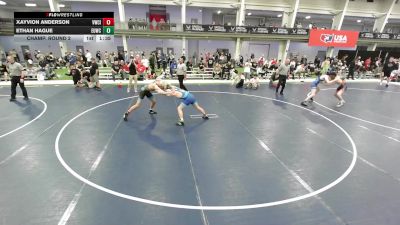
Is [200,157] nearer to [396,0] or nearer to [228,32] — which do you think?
[228,32]

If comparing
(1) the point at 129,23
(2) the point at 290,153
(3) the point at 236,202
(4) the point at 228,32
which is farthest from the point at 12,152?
(4) the point at 228,32

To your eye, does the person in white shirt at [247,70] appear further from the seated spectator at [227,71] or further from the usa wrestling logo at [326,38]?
the usa wrestling logo at [326,38]

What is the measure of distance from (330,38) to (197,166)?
26976 mm

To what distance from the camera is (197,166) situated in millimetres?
5703

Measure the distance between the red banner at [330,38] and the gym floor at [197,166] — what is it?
18.5m

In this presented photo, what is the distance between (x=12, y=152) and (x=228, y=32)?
74.8 feet

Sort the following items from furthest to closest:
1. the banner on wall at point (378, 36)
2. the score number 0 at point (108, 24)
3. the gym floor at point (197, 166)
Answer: the banner on wall at point (378, 36), the score number 0 at point (108, 24), the gym floor at point (197, 166)

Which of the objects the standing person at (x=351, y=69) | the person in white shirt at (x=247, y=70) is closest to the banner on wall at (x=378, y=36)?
the standing person at (x=351, y=69)

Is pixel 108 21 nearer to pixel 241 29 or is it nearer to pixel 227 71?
pixel 227 71

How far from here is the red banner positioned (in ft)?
85.7

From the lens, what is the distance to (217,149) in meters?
6.59
